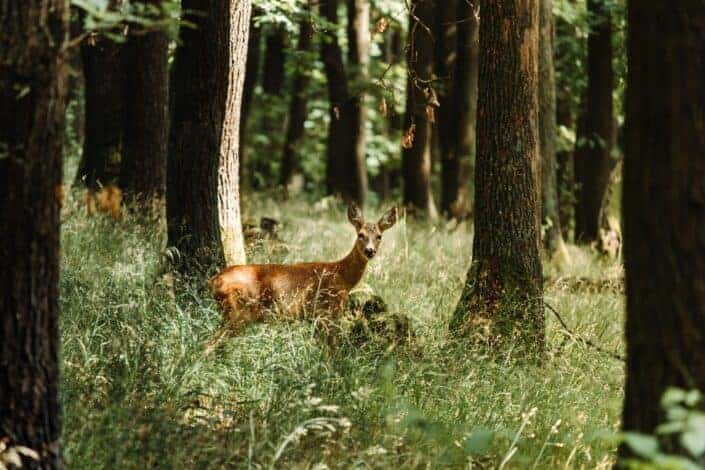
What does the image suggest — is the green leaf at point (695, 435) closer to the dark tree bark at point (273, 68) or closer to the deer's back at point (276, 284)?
the deer's back at point (276, 284)

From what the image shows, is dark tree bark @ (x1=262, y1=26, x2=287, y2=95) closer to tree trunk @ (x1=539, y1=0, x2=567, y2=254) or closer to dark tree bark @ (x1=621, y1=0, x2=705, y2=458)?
tree trunk @ (x1=539, y1=0, x2=567, y2=254)

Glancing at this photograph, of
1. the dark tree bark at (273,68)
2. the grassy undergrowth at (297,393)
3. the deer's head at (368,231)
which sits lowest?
the grassy undergrowth at (297,393)

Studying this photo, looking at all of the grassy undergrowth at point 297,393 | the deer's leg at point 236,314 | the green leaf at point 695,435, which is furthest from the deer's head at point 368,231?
the green leaf at point 695,435

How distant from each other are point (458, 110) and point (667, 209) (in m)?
14.6

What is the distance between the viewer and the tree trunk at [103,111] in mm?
13562

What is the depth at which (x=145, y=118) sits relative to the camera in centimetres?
1288

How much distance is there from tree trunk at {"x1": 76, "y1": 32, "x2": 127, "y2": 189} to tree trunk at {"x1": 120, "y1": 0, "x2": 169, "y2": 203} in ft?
2.06

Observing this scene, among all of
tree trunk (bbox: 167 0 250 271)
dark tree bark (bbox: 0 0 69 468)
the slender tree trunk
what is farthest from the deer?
the slender tree trunk

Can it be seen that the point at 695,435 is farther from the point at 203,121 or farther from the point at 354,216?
the point at 354,216

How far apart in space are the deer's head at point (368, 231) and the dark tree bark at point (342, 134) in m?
8.91

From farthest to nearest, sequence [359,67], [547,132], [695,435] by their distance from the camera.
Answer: [359,67] < [547,132] < [695,435]

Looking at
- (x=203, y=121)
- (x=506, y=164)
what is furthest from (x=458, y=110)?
(x=506, y=164)

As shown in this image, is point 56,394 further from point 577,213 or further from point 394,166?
point 394,166

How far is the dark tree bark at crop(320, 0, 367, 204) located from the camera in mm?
18828
